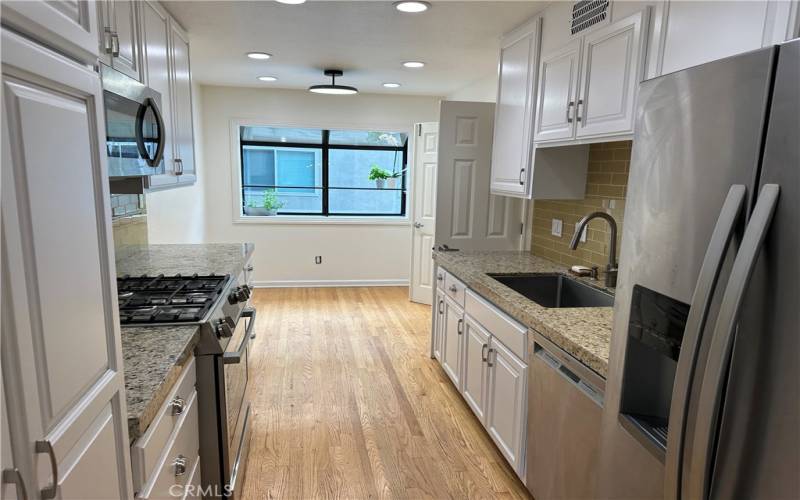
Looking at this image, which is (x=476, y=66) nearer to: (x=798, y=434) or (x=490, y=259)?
(x=490, y=259)

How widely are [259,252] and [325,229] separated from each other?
0.87 metres

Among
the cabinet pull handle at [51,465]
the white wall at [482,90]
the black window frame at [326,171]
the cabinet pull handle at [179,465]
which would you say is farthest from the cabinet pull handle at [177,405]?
the black window frame at [326,171]

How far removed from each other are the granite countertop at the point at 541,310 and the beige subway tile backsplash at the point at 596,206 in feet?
0.42

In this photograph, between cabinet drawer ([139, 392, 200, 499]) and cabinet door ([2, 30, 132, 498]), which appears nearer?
cabinet door ([2, 30, 132, 498])

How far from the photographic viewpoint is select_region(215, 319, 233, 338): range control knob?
1.68m

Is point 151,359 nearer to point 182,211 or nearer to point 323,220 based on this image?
point 182,211

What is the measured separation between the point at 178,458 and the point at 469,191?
2655 mm

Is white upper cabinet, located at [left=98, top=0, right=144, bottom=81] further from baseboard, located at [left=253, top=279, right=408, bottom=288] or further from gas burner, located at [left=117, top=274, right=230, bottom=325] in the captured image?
baseboard, located at [left=253, top=279, right=408, bottom=288]

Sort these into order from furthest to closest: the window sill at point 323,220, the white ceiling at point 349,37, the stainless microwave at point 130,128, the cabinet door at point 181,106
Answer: the window sill at point 323,220 < the cabinet door at point 181,106 < the white ceiling at point 349,37 < the stainless microwave at point 130,128

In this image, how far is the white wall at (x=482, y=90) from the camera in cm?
419

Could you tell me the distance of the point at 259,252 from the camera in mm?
5828

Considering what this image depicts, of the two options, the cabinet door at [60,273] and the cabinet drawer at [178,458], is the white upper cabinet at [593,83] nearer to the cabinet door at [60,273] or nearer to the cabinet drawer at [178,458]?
the cabinet door at [60,273]

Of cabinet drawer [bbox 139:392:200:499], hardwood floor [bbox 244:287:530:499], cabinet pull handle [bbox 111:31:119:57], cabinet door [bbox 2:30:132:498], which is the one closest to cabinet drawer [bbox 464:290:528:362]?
hardwood floor [bbox 244:287:530:499]

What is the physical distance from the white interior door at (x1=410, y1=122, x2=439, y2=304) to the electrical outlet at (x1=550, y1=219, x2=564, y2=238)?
2032 millimetres
